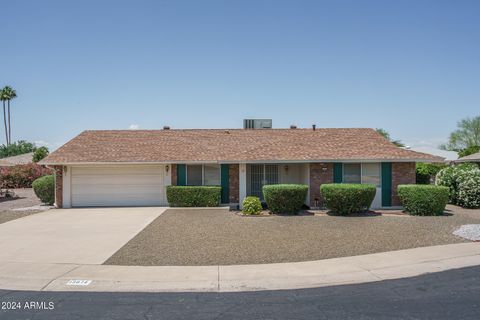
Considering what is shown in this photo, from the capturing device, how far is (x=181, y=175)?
20.6 m

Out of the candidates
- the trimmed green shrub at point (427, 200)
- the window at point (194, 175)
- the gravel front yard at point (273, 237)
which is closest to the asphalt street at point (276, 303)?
the gravel front yard at point (273, 237)

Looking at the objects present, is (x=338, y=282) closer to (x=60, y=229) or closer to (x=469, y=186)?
(x=60, y=229)

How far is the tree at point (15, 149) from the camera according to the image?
232ft

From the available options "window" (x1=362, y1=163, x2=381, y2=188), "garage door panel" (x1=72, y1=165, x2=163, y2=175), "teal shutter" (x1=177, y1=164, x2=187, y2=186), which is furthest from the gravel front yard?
"garage door panel" (x1=72, y1=165, x2=163, y2=175)

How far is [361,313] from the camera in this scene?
587 centimetres

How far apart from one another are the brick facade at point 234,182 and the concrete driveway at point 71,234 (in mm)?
3534

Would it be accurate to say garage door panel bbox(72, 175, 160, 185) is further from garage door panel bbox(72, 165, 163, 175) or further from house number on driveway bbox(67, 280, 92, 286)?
house number on driveway bbox(67, 280, 92, 286)

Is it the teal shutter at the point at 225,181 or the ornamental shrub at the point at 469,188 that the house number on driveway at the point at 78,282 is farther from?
the ornamental shrub at the point at 469,188

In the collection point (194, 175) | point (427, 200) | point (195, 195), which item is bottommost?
point (195, 195)

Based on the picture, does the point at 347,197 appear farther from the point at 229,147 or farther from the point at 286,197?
the point at 229,147

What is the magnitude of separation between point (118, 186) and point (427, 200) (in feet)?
47.9

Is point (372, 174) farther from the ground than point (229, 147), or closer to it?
closer to it

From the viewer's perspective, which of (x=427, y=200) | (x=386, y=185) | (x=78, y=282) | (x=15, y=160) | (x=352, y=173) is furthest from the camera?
(x=15, y=160)

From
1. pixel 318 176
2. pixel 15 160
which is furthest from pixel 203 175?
pixel 15 160
